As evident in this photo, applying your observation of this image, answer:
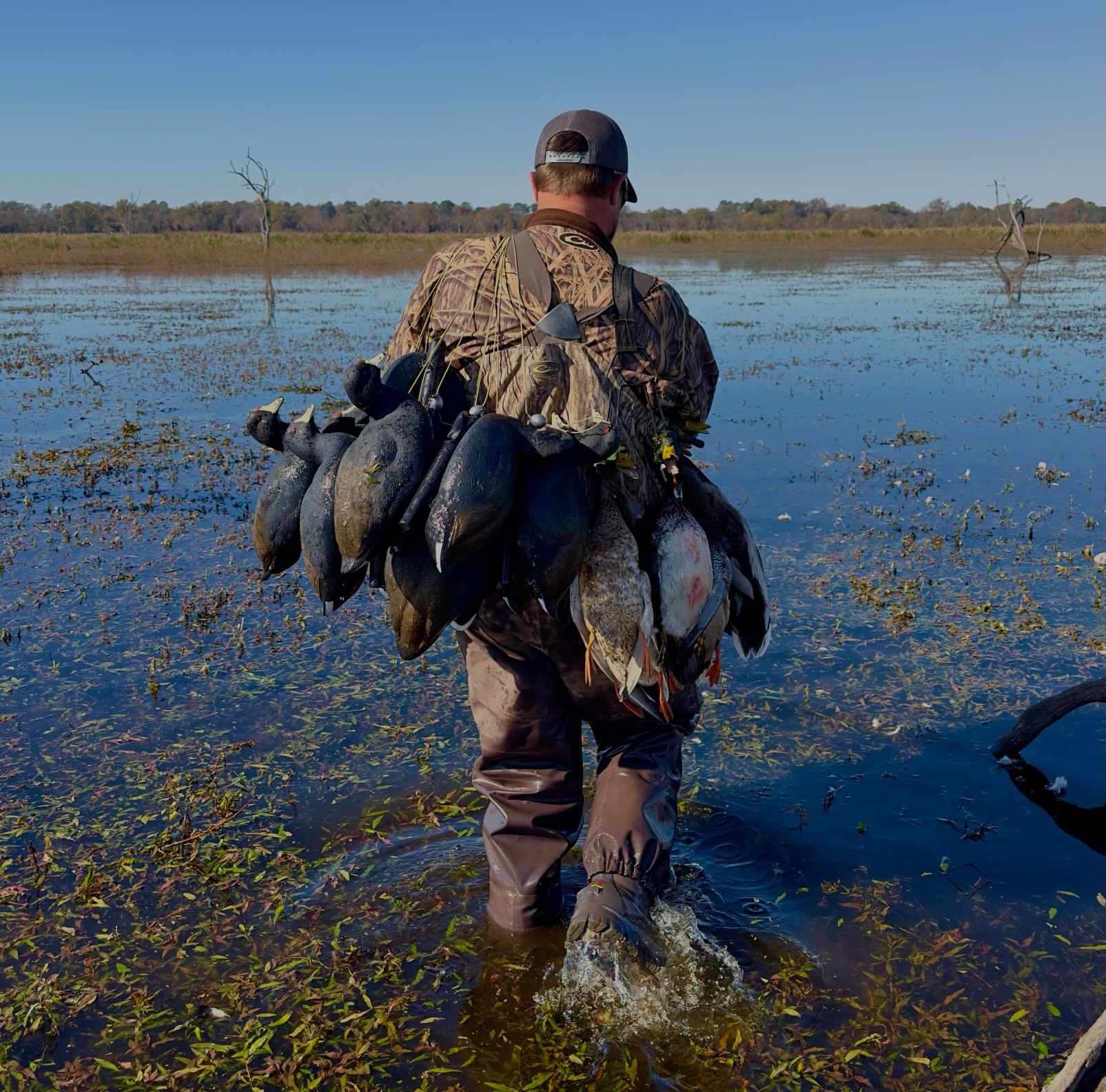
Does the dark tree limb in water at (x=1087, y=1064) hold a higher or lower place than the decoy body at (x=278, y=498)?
lower

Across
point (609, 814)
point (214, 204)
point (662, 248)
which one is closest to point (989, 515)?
point (609, 814)

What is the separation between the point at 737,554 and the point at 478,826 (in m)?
1.77

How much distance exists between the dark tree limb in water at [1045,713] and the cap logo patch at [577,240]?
330 cm

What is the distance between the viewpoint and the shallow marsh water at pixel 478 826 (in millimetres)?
3293

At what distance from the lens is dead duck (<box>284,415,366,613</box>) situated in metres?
2.99

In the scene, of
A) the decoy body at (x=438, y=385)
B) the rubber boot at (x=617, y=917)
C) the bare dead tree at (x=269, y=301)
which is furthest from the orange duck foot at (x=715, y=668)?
the bare dead tree at (x=269, y=301)

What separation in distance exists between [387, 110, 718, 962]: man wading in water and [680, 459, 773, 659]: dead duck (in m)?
0.25

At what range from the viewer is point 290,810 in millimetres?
4598

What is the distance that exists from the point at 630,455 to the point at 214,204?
4129 inches

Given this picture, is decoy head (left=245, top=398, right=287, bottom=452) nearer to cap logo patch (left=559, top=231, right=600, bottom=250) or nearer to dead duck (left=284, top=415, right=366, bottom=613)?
dead duck (left=284, top=415, right=366, bottom=613)

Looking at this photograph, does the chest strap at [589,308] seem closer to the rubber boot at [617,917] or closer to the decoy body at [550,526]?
the decoy body at [550,526]

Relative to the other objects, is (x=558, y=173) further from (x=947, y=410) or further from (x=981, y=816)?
(x=947, y=410)

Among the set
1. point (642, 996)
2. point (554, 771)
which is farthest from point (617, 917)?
point (554, 771)

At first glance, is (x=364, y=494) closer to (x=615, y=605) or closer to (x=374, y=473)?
(x=374, y=473)
